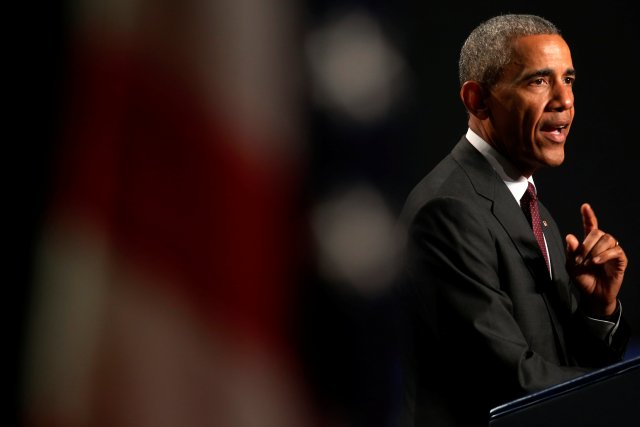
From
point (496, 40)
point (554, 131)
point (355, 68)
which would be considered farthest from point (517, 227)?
point (355, 68)

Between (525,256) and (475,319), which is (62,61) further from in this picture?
(525,256)

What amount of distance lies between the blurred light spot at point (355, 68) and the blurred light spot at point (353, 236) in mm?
23

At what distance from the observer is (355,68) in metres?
0.21

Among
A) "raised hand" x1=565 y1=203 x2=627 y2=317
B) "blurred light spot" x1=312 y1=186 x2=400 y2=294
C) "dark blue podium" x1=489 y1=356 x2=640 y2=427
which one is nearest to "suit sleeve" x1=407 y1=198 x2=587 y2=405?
"raised hand" x1=565 y1=203 x2=627 y2=317

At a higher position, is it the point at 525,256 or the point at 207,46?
the point at 207,46

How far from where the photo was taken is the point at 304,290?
21 cm

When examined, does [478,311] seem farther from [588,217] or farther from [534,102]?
[534,102]

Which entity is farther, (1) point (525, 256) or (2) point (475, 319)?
(1) point (525, 256)

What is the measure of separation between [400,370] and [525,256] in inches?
40.0

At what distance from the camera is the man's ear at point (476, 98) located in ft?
4.37

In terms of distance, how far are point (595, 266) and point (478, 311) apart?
21 cm

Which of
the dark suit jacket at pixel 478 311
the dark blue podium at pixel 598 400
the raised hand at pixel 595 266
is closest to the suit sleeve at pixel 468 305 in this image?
the dark suit jacket at pixel 478 311

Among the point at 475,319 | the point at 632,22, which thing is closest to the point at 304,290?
the point at 475,319

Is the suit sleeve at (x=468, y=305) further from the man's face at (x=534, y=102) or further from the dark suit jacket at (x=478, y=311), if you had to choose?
the man's face at (x=534, y=102)
